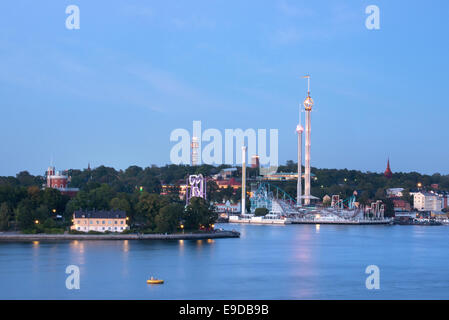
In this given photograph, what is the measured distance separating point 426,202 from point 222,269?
3736cm

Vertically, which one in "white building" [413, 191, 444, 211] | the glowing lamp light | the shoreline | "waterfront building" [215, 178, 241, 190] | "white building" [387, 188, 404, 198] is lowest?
the shoreline

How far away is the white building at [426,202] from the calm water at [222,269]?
28650 millimetres

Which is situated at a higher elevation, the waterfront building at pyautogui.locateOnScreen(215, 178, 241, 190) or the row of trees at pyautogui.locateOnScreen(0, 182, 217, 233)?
the waterfront building at pyautogui.locateOnScreen(215, 178, 241, 190)

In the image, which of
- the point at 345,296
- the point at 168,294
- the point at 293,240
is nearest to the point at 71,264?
A: the point at 168,294

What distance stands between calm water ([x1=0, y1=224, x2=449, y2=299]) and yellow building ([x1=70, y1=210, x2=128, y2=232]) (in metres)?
1.52

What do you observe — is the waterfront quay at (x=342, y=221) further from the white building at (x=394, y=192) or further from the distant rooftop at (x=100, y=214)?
the distant rooftop at (x=100, y=214)

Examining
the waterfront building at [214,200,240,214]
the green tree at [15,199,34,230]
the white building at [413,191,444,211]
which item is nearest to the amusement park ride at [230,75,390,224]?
the waterfront building at [214,200,240,214]

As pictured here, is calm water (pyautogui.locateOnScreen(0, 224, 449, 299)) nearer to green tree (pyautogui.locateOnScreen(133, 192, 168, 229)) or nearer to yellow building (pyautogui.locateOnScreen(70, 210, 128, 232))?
yellow building (pyautogui.locateOnScreen(70, 210, 128, 232))

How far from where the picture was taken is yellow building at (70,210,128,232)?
22.3m

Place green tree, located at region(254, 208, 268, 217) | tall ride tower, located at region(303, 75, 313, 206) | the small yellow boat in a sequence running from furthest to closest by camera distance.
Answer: tall ride tower, located at region(303, 75, 313, 206) → green tree, located at region(254, 208, 268, 217) → the small yellow boat

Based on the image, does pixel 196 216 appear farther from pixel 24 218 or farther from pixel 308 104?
pixel 308 104

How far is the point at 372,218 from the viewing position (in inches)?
1575
